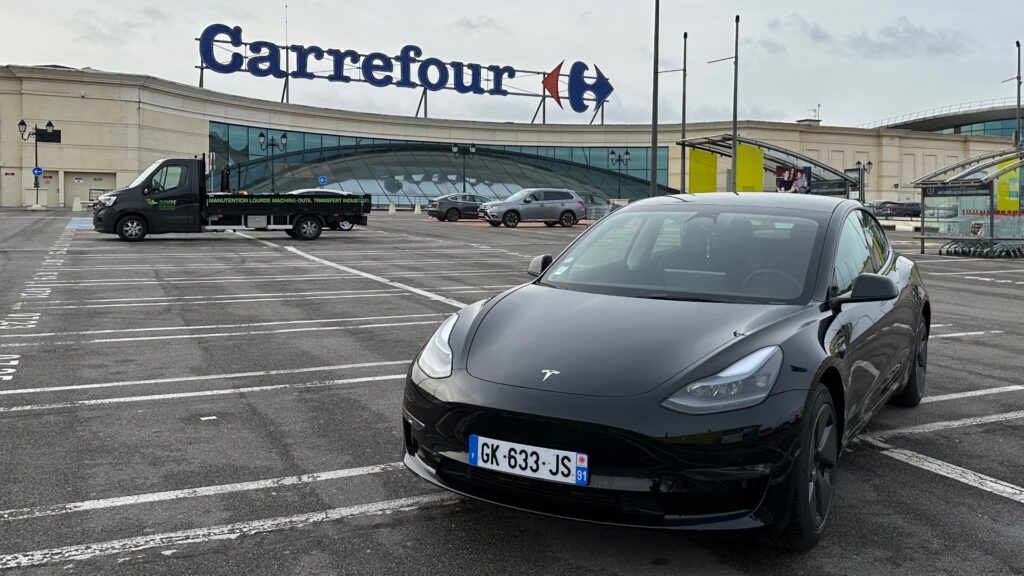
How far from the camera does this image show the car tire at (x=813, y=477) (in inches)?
144

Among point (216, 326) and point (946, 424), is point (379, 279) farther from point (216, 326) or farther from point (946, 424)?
point (946, 424)

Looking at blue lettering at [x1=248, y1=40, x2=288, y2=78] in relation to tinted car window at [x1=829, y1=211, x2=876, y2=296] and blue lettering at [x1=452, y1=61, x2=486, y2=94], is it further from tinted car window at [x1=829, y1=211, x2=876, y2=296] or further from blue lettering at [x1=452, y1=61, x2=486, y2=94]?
tinted car window at [x1=829, y1=211, x2=876, y2=296]

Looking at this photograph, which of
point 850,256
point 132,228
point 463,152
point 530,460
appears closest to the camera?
point 530,460

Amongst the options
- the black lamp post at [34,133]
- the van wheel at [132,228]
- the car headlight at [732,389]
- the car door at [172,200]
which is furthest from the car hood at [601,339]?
the black lamp post at [34,133]

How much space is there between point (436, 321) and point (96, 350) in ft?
12.0

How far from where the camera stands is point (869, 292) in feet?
15.0

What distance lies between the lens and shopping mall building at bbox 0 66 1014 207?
57.3m

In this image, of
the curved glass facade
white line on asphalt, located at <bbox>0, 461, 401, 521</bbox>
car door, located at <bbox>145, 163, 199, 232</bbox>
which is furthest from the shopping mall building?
white line on asphalt, located at <bbox>0, 461, 401, 521</bbox>

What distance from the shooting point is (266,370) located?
772cm

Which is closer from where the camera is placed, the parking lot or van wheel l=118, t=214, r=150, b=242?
the parking lot

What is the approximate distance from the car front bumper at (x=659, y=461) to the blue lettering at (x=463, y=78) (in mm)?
70370

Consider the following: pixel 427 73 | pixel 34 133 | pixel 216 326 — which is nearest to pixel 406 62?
pixel 427 73

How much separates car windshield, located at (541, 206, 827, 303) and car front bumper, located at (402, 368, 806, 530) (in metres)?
1.12

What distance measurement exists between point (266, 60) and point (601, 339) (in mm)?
63535
